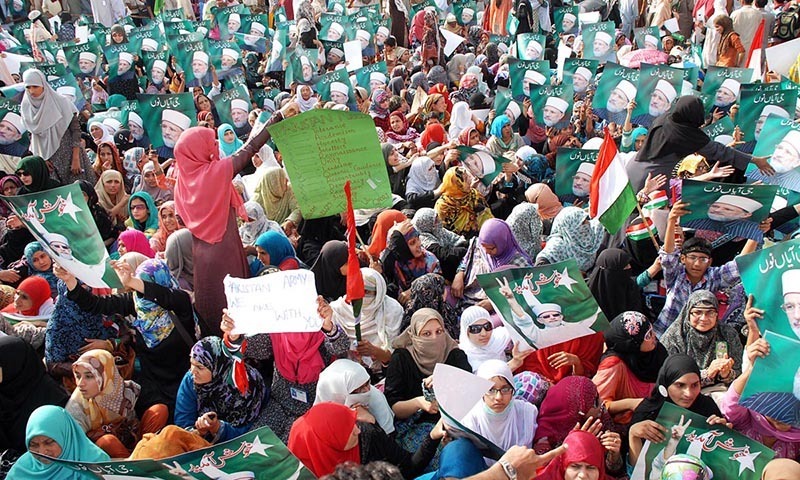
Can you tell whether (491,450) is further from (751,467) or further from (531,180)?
(531,180)

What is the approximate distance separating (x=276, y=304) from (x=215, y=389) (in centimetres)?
57

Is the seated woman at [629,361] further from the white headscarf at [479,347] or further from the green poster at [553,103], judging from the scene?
the green poster at [553,103]

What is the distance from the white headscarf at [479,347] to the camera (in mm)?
4062

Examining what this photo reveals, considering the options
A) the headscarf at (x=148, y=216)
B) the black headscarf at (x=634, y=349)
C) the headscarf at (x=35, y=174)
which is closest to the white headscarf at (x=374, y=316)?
the black headscarf at (x=634, y=349)

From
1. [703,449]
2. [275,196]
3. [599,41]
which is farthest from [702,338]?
[599,41]

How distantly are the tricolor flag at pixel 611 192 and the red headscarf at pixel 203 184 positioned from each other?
2182mm

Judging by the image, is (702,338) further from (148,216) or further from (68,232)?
(148,216)

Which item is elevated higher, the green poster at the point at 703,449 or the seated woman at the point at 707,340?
the green poster at the point at 703,449

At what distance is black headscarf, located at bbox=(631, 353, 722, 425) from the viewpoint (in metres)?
3.37

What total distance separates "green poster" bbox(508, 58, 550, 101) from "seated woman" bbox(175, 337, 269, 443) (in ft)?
17.9

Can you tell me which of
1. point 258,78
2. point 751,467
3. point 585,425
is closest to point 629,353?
point 585,425

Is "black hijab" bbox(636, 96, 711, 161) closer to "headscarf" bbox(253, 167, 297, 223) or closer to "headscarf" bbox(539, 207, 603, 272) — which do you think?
"headscarf" bbox(539, 207, 603, 272)

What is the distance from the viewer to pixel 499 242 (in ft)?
15.9

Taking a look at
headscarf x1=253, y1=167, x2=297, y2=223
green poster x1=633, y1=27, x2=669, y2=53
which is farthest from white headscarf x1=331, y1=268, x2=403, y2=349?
green poster x1=633, y1=27, x2=669, y2=53
